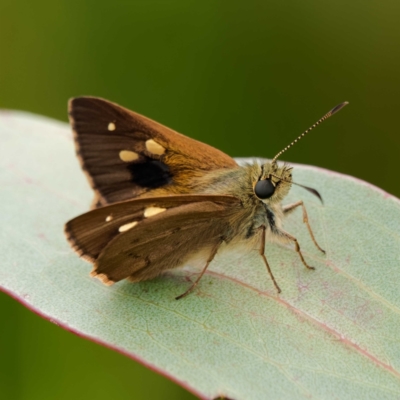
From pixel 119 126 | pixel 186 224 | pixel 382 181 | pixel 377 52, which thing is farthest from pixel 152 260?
pixel 377 52

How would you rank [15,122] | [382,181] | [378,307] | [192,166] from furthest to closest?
[382,181], [15,122], [192,166], [378,307]

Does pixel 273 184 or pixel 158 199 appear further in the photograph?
pixel 273 184

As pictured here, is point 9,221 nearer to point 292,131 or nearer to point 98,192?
point 98,192

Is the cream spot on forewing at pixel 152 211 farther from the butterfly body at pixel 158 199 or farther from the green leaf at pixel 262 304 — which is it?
the green leaf at pixel 262 304

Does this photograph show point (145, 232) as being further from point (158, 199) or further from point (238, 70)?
point (238, 70)

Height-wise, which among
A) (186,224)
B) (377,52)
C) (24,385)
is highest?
(377,52)

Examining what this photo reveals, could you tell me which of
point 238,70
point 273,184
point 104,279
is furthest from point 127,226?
point 238,70
